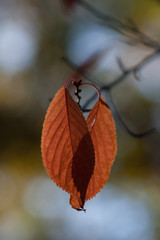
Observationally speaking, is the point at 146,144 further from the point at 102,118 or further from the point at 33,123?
the point at 102,118

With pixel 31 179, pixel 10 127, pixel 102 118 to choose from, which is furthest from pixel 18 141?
pixel 102 118

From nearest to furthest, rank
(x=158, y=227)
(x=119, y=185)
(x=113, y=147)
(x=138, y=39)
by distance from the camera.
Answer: (x=113, y=147) → (x=138, y=39) → (x=158, y=227) → (x=119, y=185)
